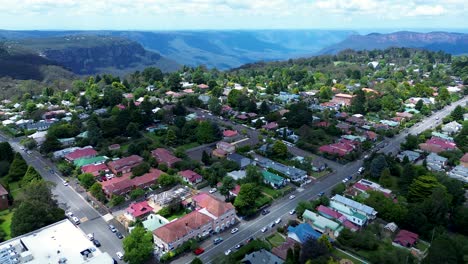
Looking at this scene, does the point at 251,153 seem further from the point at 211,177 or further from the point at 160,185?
the point at 160,185

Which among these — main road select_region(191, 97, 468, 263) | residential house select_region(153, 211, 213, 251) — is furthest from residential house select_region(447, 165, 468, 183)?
residential house select_region(153, 211, 213, 251)

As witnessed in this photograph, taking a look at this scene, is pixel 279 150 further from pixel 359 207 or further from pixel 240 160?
pixel 359 207

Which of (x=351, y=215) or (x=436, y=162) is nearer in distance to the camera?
(x=351, y=215)

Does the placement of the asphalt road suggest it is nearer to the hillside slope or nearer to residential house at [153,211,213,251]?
residential house at [153,211,213,251]

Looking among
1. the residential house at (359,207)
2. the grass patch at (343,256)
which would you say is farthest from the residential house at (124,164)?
the grass patch at (343,256)

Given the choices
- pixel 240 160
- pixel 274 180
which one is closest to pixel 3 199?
pixel 240 160

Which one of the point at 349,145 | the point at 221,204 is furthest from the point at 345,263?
the point at 349,145
